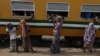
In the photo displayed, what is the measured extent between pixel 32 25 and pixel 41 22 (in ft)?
1.42

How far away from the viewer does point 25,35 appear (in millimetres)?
14188

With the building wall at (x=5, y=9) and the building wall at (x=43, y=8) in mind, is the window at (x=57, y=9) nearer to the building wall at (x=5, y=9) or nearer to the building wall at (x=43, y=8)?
the building wall at (x=43, y=8)

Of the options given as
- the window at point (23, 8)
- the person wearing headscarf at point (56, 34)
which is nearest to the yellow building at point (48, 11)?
the window at point (23, 8)

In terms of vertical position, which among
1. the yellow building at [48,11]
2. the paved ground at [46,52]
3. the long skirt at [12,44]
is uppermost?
the yellow building at [48,11]

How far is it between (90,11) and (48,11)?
6.29 ft

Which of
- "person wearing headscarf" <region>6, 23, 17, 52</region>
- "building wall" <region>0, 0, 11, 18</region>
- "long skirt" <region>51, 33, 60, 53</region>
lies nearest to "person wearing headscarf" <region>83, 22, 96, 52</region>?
"long skirt" <region>51, 33, 60, 53</region>

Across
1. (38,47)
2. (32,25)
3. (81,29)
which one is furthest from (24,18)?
(81,29)

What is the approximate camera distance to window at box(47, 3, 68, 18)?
14.7 m

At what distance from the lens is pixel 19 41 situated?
15.6 metres

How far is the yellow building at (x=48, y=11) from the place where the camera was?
48.1ft

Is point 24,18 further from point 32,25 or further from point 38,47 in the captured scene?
point 38,47

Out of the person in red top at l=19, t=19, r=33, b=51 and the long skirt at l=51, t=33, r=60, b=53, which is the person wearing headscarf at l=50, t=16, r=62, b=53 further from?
the person in red top at l=19, t=19, r=33, b=51

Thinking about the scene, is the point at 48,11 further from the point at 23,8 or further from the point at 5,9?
the point at 5,9

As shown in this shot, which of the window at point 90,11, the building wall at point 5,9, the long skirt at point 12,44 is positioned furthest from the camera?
the window at point 90,11
